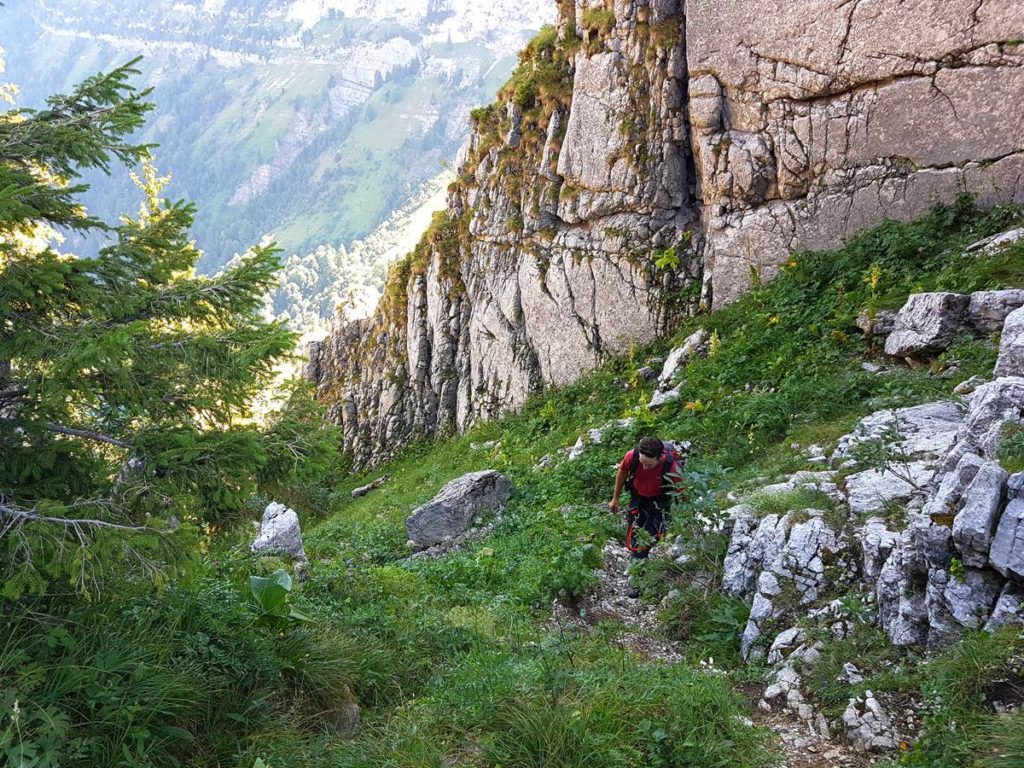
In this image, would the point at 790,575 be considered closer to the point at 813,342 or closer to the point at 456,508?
the point at 456,508

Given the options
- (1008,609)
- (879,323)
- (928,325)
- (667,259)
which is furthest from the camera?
(667,259)

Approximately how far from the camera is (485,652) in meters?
6.14

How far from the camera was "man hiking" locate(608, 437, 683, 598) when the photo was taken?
7.73 meters

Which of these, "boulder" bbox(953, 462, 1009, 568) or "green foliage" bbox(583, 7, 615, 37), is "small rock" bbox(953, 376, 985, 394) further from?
"green foliage" bbox(583, 7, 615, 37)

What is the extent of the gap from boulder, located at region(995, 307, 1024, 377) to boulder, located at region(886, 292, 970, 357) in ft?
8.36

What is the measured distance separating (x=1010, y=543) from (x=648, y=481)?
386cm

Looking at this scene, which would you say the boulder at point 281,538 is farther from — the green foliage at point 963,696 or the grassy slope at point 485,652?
the green foliage at point 963,696

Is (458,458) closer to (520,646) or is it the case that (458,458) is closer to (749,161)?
(749,161)

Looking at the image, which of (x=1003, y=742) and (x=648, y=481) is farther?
(x=648, y=481)

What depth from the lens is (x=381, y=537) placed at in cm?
1155

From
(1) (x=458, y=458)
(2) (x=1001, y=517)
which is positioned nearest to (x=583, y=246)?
(1) (x=458, y=458)

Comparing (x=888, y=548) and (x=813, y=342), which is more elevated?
(x=813, y=342)

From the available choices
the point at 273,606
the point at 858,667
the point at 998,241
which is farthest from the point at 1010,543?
the point at 998,241

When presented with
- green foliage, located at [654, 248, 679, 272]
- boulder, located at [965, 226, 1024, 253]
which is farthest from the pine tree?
green foliage, located at [654, 248, 679, 272]
